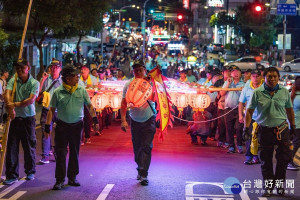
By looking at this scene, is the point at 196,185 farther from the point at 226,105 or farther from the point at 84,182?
the point at 226,105

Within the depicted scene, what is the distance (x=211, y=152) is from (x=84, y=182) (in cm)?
430

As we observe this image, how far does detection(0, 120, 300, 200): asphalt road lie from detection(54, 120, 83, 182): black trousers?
29cm

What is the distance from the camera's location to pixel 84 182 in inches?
364

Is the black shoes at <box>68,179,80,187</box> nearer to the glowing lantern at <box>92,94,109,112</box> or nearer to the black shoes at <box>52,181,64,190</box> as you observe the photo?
the black shoes at <box>52,181,64,190</box>

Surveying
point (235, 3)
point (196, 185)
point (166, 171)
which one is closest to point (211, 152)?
point (166, 171)

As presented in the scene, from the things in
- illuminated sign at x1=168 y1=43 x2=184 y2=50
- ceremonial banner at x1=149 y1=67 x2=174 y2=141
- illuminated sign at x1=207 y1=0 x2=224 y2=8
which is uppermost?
illuminated sign at x1=207 y1=0 x2=224 y2=8

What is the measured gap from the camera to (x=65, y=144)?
889 cm

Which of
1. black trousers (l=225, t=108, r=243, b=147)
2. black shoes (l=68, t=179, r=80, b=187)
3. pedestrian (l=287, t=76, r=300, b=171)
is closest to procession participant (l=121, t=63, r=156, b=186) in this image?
black shoes (l=68, t=179, r=80, b=187)

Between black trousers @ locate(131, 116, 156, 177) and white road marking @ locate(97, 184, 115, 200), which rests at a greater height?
black trousers @ locate(131, 116, 156, 177)

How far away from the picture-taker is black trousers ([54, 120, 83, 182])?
28.9 ft

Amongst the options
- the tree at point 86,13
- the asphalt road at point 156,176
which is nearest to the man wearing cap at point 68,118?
the asphalt road at point 156,176

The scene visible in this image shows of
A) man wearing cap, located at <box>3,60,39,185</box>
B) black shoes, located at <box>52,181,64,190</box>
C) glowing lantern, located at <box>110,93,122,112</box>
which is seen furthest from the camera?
glowing lantern, located at <box>110,93,122,112</box>

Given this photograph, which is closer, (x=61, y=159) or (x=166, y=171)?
(x=61, y=159)

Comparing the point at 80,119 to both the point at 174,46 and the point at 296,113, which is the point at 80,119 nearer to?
the point at 296,113
